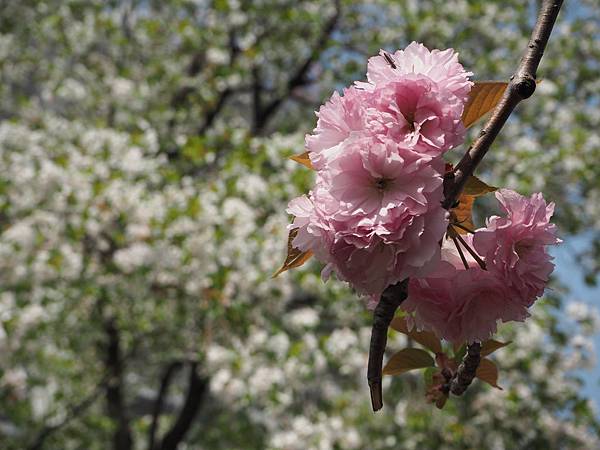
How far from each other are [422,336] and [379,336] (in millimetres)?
237

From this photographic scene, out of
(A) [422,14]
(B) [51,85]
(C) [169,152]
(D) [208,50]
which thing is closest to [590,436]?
(A) [422,14]

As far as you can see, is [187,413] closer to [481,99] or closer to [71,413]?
[71,413]

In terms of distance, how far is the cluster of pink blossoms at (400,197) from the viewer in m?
0.64

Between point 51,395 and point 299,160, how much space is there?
5.60 metres

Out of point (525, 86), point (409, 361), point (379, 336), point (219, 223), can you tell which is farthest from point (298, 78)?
point (379, 336)

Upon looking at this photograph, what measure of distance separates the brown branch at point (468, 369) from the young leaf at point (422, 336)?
0.07 m

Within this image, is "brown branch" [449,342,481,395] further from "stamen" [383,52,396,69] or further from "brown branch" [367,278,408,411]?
"stamen" [383,52,396,69]

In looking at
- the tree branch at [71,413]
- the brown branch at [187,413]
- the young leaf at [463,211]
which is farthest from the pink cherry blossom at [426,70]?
the brown branch at [187,413]

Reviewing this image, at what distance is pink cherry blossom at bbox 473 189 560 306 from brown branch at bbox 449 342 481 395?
0.07 meters

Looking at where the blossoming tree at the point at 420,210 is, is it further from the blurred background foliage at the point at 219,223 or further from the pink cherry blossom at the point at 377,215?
the blurred background foliage at the point at 219,223

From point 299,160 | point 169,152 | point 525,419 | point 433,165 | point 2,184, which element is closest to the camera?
point 433,165

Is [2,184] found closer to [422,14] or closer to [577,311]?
[422,14]

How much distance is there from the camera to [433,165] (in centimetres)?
66

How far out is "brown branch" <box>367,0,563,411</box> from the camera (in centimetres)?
63
